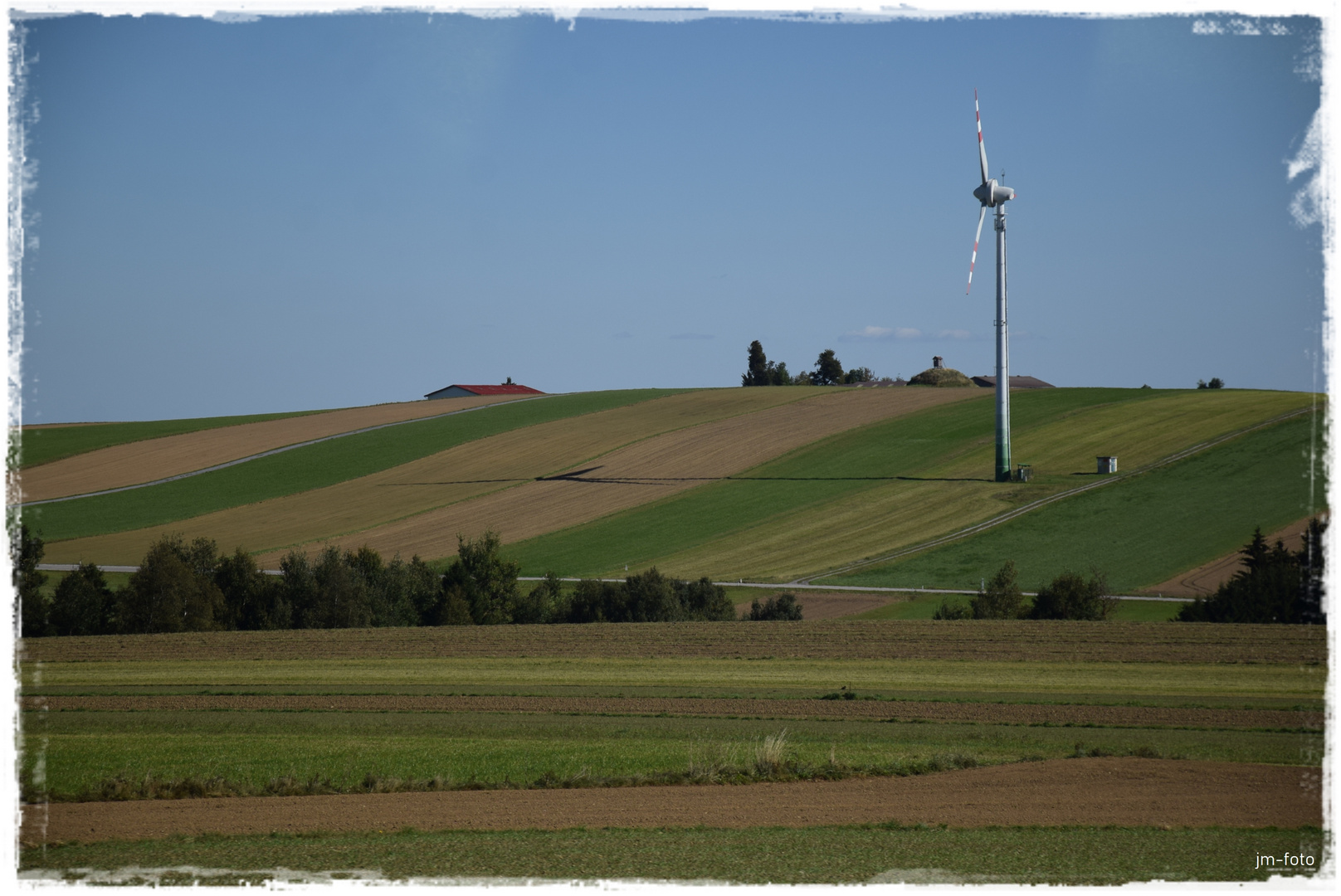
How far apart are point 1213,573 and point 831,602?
16.9m

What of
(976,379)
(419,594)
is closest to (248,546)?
(419,594)

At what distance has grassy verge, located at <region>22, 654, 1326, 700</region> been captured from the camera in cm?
2633

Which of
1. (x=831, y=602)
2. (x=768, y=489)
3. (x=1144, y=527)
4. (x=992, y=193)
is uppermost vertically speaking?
(x=992, y=193)

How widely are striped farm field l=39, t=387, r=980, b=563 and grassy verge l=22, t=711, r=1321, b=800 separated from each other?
120 ft

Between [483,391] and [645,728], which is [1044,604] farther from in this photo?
[483,391]

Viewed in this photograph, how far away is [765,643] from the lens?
34125mm

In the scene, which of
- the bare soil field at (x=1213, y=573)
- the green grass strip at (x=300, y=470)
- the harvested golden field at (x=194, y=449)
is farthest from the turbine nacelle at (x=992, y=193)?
the harvested golden field at (x=194, y=449)

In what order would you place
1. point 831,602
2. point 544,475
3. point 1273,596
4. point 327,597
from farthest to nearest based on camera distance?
point 544,475
point 831,602
point 327,597
point 1273,596

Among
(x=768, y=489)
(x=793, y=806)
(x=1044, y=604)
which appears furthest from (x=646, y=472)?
(x=793, y=806)

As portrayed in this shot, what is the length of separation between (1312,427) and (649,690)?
1922 inches

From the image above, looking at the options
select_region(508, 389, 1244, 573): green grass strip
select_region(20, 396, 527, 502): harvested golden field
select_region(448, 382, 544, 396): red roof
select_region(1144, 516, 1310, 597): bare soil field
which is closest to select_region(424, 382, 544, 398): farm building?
select_region(448, 382, 544, 396): red roof

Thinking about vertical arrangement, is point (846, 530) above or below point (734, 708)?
above

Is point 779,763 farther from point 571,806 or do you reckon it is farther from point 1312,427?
point 1312,427

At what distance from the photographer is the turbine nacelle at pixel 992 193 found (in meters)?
59.2
